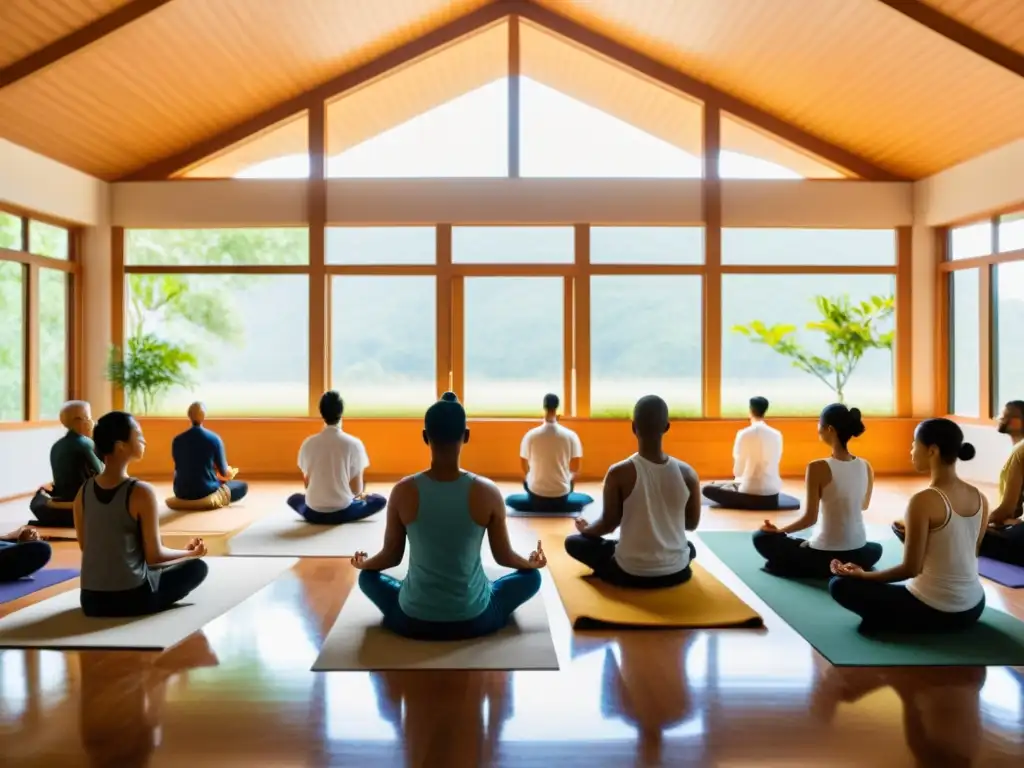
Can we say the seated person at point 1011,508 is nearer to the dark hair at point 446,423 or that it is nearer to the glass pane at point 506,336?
the dark hair at point 446,423

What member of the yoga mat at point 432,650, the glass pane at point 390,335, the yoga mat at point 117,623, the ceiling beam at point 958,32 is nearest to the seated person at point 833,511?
the yoga mat at point 432,650

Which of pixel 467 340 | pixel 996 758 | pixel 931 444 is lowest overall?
pixel 996 758

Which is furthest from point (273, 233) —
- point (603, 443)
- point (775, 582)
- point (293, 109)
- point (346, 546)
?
point (775, 582)

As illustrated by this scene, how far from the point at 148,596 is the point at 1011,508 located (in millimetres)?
4182

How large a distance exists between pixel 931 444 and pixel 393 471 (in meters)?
5.65

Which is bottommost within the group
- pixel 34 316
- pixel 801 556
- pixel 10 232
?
pixel 801 556

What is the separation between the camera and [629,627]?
3.05m

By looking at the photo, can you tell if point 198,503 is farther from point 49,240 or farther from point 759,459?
point 759,459

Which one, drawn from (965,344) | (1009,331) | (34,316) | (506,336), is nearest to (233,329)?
(34,316)

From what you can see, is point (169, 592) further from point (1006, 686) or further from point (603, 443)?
point (603, 443)

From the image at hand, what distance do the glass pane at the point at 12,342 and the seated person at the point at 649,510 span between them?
5.70 m

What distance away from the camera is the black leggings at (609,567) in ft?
11.5

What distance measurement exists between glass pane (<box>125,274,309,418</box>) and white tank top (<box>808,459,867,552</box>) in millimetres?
5537

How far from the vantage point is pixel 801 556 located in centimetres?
380
